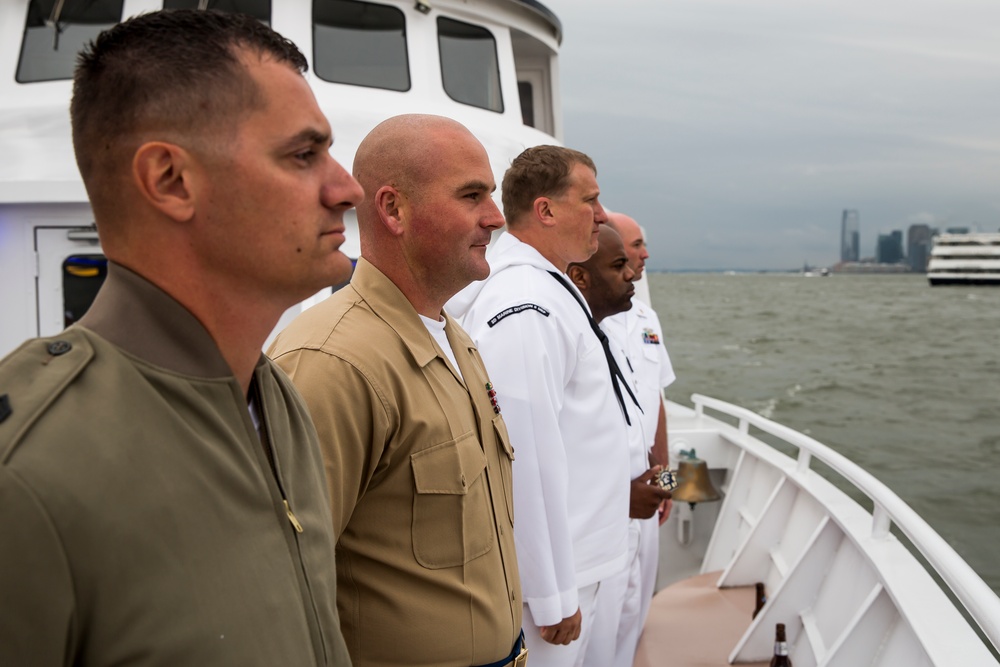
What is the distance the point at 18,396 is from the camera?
2.68ft

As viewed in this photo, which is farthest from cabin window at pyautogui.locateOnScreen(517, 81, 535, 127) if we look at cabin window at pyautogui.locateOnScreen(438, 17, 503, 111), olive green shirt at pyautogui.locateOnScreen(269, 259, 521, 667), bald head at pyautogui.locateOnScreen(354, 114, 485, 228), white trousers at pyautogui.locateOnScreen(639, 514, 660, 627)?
olive green shirt at pyautogui.locateOnScreen(269, 259, 521, 667)

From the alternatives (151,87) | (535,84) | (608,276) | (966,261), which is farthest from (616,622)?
(966,261)

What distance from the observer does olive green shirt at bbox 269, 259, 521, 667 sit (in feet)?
5.15

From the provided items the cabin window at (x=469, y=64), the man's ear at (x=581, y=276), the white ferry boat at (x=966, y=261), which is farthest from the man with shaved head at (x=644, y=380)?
the white ferry boat at (x=966, y=261)

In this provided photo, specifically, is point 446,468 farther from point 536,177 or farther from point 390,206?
point 536,177

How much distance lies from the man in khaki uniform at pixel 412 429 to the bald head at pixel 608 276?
A: 5.25 ft

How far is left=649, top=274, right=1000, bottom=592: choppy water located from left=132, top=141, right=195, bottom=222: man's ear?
9.01m

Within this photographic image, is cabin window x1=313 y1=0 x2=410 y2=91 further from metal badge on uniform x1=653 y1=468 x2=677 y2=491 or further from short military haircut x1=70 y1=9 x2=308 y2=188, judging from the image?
short military haircut x1=70 y1=9 x2=308 y2=188

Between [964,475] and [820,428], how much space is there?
3.23m

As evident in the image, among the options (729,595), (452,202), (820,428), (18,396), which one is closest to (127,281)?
(18,396)

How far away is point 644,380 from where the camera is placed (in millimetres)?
4285

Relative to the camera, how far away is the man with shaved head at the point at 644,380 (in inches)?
139

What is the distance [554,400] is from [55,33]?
4.31m

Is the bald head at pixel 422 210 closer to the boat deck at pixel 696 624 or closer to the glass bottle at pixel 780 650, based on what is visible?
the glass bottle at pixel 780 650
